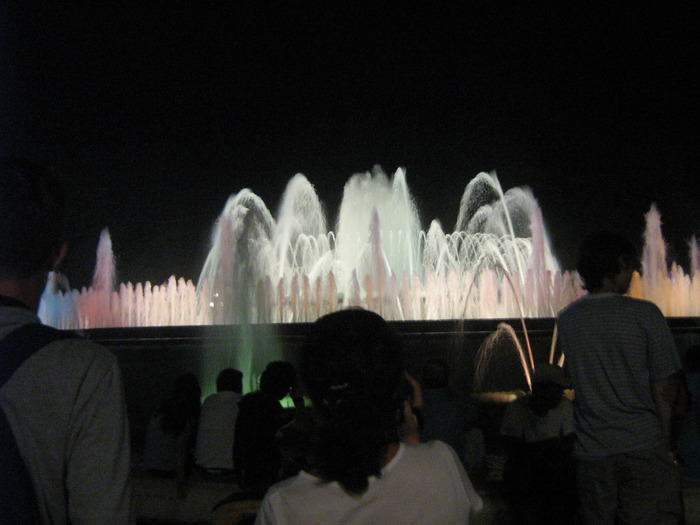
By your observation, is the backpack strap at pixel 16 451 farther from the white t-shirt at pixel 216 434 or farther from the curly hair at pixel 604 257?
the white t-shirt at pixel 216 434

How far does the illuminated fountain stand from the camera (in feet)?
66.5

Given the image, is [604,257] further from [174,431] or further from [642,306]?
[174,431]

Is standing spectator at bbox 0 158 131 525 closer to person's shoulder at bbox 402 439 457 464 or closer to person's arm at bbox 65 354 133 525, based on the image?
person's arm at bbox 65 354 133 525

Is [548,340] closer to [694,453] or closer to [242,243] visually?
[694,453]

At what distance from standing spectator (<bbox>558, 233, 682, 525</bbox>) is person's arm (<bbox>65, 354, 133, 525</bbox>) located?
1.83 meters

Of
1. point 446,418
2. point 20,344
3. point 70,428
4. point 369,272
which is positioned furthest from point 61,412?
point 369,272

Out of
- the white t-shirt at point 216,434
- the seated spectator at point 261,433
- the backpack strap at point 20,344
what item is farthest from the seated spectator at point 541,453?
the backpack strap at point 20,344

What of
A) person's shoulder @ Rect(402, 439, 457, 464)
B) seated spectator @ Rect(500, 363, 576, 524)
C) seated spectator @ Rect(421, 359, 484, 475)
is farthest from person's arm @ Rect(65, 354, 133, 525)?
seated spectator @ Rect(421, 359, 484, 475)

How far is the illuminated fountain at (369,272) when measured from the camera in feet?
66.5

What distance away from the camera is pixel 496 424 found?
9242mm

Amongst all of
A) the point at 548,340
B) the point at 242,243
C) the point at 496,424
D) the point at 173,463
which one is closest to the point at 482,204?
the point at 242,243

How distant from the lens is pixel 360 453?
1496 mm

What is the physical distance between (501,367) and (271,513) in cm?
1197

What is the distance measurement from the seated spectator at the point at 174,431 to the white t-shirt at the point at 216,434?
15 centimetres
